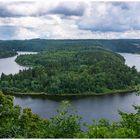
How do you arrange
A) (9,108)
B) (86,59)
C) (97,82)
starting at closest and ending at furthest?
(9,108) → (97,82) → (86,59)

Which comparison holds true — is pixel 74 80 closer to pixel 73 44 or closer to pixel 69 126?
pixel 69 126

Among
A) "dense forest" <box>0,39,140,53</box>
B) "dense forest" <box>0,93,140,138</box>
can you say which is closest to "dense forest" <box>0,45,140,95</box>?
"dense forest" <box>0,93,140,138</box>

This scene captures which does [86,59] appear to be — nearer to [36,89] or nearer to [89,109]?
[36,89]

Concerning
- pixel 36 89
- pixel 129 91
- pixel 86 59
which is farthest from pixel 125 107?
pixel 86 59

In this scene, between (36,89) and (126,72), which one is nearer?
(36,89)

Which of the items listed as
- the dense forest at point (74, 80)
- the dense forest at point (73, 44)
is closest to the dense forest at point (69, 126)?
the dense forest at point (74, 80)

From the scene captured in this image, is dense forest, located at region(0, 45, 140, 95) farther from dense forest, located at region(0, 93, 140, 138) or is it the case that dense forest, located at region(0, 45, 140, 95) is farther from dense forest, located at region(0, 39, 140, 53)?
dense forest, located at region(0, 39, 140, 53)

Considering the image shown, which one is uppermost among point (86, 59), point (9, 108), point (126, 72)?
point (86, 59)

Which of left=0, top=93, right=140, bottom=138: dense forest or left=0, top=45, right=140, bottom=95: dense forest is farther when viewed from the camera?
left=0, top=45, right=140, bottom=95: dense forest
